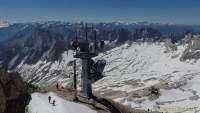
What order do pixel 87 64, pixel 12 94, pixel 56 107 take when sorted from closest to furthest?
pixel 56 107 < pixel 12 94 < pixel 87 64

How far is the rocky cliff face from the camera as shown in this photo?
67706mm

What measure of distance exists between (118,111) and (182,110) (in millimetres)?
108833

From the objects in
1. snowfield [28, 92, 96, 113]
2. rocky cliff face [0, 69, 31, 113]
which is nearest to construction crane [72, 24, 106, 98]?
snowfield [28, 92, 96, 113]

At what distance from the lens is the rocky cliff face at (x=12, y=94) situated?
67.7 meters

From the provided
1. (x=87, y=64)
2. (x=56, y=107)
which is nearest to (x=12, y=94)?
(x=56, y=107)

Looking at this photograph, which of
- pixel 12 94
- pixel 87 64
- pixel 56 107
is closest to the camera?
pixel 56 107

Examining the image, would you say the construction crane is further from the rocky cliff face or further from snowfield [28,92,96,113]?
the rocky cliff face

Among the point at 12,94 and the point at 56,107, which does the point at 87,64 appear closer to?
the point at 12,94

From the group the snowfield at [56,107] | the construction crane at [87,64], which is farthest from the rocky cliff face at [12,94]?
the construction crane at [87,64]

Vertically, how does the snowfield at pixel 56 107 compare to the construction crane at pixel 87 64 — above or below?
below

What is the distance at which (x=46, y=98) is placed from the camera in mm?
73562

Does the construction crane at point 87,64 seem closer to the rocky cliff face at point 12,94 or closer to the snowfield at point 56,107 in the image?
the snowfield at point 56,107

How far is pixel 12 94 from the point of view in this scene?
72125 millimetres

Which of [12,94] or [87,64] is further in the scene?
[87,64]
